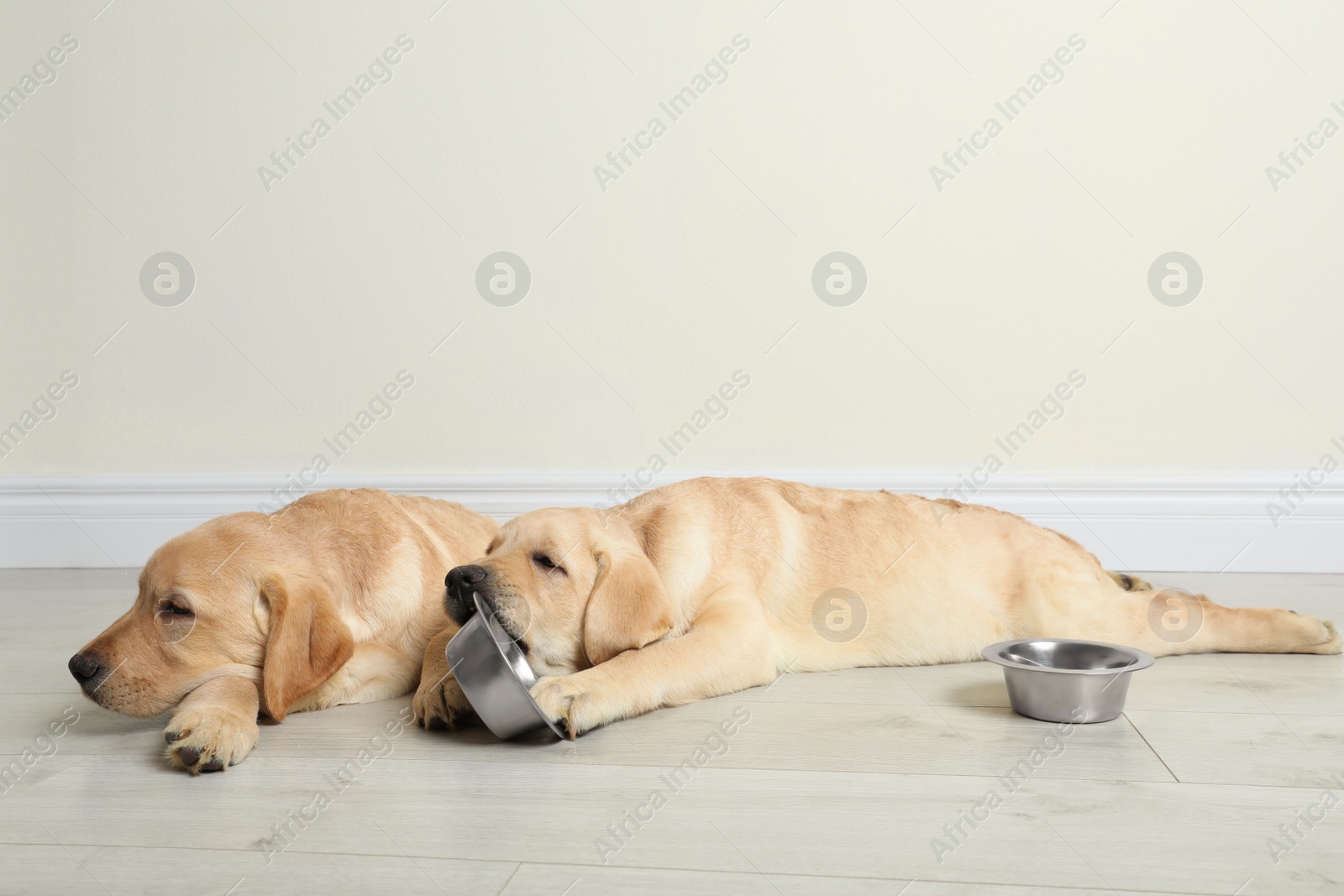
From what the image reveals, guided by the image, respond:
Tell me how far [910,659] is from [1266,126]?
2950 mm

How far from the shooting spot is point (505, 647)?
214cm

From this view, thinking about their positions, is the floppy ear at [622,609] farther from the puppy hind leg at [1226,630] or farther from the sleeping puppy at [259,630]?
the puppy hind leg at [1226,630]

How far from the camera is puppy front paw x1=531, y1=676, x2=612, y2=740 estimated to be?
2010 mm

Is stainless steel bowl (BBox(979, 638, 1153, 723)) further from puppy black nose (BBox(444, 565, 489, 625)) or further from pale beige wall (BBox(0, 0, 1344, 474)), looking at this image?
pale beige wall (BBox(0, 0, 1344, 474))

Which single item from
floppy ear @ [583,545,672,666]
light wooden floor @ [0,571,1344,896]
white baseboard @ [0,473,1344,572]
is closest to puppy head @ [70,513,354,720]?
light wooden floor @ [0,571,1344,896]

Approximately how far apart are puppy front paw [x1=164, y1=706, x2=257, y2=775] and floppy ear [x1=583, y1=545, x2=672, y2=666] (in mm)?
739

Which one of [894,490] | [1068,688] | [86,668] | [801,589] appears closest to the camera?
[86,668]

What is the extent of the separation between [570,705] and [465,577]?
0.36 metres

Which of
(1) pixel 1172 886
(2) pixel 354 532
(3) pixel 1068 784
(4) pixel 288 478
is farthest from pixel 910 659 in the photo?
(4) pixel 288 478

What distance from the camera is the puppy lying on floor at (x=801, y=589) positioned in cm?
224

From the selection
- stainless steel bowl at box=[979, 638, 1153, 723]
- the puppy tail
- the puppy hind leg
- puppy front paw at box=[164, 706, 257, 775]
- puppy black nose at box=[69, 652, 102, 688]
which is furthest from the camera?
the puppy tail

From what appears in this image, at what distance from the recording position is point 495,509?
4.20 meters

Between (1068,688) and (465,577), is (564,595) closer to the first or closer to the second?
(465,577)

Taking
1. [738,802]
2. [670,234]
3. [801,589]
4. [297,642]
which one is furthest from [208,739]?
[670,234]
